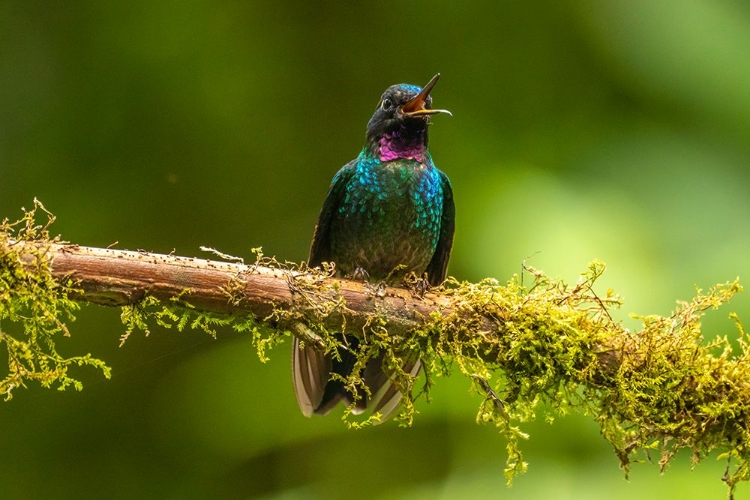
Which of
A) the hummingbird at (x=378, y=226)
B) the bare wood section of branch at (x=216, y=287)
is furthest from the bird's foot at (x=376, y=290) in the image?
the hummingbird at (x=378, y=226)

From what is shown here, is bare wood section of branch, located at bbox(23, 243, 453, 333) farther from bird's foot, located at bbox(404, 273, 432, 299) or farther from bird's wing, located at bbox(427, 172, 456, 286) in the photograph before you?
bird's wing, located at bbox(427, 172, 456, 286)

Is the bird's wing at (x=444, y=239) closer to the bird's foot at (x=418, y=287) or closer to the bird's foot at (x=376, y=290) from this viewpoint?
the bird's foot at (x=418, y=287)

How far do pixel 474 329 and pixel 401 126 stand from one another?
1376 mm

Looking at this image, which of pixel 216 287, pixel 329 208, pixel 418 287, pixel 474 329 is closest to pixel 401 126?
pixel 329 208

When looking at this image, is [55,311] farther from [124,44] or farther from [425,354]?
[124,44]

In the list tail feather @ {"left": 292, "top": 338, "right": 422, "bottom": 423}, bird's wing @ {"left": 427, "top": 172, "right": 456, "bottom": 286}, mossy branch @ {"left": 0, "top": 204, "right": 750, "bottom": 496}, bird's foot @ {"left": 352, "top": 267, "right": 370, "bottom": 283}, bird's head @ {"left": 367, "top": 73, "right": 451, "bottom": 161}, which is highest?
bird's head @ {"left": 367, "top": 73, "right": 451, "bottom": 161}

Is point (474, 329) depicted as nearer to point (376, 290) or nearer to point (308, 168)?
point (376, 290)

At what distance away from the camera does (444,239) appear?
3900 millimetres

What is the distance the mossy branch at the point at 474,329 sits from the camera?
2330 mm

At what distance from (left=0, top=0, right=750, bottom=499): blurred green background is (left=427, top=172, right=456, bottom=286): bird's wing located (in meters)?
0.13

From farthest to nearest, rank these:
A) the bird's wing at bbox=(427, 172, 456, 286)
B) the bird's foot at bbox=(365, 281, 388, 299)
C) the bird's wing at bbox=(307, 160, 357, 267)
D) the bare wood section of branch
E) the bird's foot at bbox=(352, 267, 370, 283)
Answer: the bird's wing at bbox=(427, 172, 456, 286)
the bird's wing at bbox=(307, 160, 357, 267)
the bird's foot at bbox=(352, 267, 370, 283)
the bird's foot at bbox=(365, 281, 388, 299)
the bare wood section of branch

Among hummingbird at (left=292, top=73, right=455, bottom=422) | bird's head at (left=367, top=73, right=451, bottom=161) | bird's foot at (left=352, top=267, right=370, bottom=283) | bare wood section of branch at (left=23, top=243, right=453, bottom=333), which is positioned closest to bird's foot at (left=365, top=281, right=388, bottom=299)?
bare wood section of branch at (left=23, top=243, right=453, bottom=333)

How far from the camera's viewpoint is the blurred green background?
12.7 feet

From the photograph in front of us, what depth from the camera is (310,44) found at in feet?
17.6
